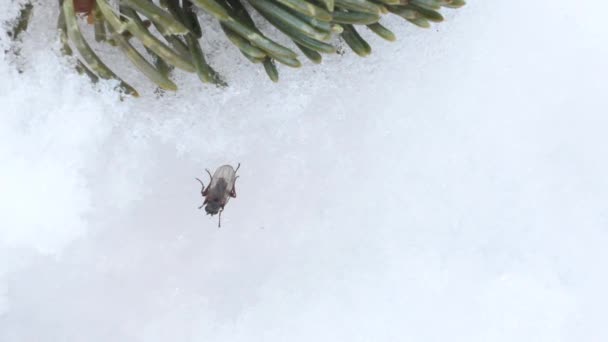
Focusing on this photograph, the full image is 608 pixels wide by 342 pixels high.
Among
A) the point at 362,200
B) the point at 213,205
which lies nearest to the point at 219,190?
the point at 213,205

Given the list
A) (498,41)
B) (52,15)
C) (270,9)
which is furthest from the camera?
(498,41)

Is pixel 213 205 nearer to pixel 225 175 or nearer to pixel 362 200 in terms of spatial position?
pixel 225 175

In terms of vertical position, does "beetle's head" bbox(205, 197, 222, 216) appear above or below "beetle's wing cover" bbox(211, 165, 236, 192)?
below

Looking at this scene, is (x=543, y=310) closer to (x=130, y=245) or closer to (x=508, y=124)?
(x=508, y=124)

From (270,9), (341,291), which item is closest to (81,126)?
(270,9)
